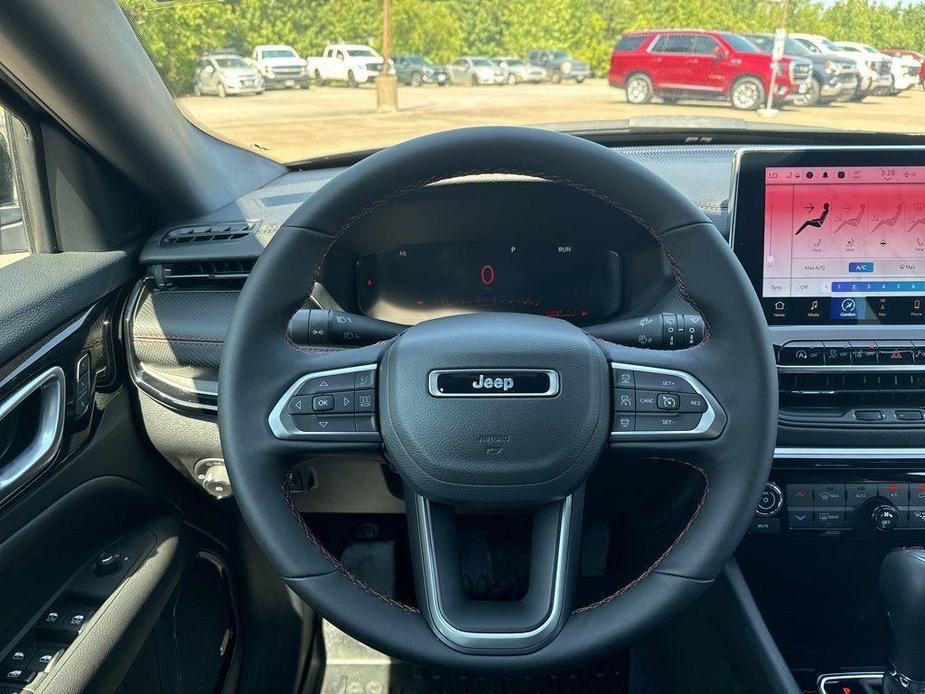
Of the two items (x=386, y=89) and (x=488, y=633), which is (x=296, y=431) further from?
(x=386, y=89)

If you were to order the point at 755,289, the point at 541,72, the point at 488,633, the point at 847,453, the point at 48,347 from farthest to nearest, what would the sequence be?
1. the point at 541,72
2. the point at 847,453
3. the point at 755,289
4. the point at 48,347
5. the point at 488,633

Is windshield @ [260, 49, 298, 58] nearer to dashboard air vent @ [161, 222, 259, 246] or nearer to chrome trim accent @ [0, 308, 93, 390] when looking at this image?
dashboard air vent @ [161, 222, 259, 246]

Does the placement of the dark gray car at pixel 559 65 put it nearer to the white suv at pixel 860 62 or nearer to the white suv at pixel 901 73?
the white suv at pixel 860 62

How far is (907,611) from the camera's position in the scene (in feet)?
5.38

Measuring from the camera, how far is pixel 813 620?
2154 millimetres

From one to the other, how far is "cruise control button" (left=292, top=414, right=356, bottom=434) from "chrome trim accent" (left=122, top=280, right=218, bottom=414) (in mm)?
636

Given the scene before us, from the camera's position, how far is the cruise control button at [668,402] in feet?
4.24

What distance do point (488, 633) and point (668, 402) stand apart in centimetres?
42

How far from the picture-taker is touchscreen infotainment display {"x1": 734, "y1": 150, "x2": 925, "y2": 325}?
5.72ft

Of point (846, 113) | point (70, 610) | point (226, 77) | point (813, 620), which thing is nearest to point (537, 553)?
point (70, 610)

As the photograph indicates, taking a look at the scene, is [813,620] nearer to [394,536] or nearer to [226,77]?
[394,536]

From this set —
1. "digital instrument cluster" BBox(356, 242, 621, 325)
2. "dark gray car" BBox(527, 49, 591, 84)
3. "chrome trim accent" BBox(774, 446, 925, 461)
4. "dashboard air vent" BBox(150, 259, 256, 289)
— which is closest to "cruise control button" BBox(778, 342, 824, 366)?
"chrome trim accent" BBox(774, 446, 925, 461)

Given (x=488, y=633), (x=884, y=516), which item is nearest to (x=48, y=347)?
(x=488, y=633)

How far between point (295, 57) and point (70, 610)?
1.36 metres
